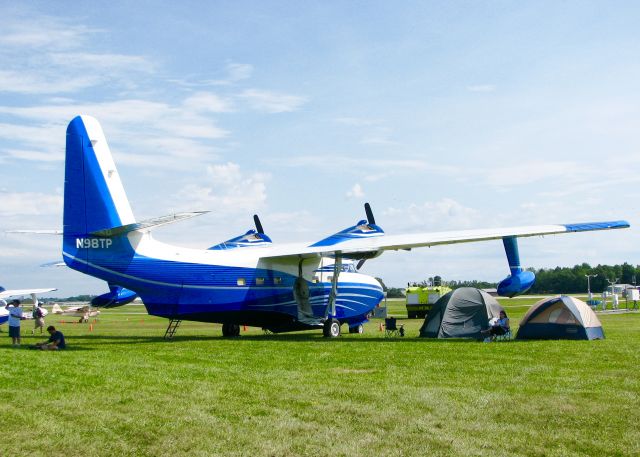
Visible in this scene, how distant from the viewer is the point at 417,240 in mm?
26938

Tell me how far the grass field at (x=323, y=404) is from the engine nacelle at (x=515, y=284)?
585 cm

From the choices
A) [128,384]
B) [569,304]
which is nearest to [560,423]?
[128,384]

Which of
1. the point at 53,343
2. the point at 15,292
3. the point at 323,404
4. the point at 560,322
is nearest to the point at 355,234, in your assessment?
the point at 560,322

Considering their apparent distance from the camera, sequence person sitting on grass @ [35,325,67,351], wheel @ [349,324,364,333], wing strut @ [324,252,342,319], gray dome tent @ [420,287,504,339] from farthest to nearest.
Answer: wheel @ [349,324,364,333] → wing strut @ [324,252,342,319] → gray dome tent @ [420,287,504,339] → person sitting on grass @ [35,325,67,351]

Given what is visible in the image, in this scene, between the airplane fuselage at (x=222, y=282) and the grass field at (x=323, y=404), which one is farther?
the airplane fuselage at (x=222, y=282)

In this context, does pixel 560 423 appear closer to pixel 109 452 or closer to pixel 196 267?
pixel 109 452

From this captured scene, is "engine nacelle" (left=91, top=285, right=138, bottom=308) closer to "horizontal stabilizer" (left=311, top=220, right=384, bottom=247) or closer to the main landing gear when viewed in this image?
the main landing gear

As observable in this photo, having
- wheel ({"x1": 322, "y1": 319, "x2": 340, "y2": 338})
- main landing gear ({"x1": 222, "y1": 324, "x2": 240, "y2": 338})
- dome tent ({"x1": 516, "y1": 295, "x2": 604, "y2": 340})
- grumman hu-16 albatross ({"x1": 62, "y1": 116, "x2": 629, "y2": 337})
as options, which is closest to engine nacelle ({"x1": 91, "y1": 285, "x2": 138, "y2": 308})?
grumman hu-16 albatross ({"x1": 62, "y1": 116, "x2": 629, "y2": 337})

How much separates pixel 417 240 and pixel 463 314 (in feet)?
10.2

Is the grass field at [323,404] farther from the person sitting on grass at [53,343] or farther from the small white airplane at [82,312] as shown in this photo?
the small white airplane at [82,312]

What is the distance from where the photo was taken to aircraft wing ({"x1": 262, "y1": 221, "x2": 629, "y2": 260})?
26.2 meters

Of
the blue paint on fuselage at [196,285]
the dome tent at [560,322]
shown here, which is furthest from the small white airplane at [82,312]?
the dome tent at [560,322]

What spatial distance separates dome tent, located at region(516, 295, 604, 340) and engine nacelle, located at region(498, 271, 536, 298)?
790 millimetres

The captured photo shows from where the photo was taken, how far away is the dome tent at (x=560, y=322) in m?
23.5
